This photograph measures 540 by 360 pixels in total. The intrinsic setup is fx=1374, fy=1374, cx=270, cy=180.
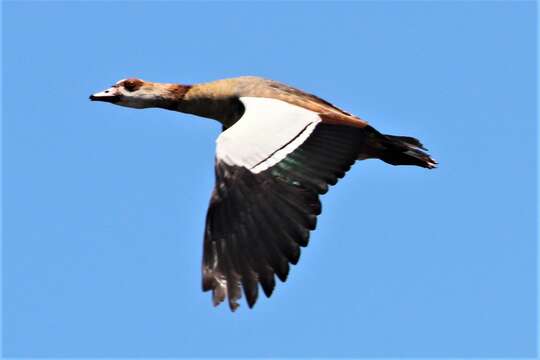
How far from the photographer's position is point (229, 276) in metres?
12.6

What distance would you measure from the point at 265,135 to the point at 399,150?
82.8 inches

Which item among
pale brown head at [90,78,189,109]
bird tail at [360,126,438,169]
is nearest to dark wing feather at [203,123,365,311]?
bird tail at [360,126,438,169]

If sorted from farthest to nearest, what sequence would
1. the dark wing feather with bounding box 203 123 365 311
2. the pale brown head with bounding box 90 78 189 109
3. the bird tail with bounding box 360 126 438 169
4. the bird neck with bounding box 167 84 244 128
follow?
1. the pale brown head with bounding box 90 78 189 109
2. the bird neck with bounding box 167 84 244 128
3. the bird tail with bounding box 360 126 438 169
4. the dark wing feather with bounding box 203 123 365 311

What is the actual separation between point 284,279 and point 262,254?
1.04ft

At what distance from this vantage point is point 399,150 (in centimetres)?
1495

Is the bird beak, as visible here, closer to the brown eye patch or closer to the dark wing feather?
the brown eye patch

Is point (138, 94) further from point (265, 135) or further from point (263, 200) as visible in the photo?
point (263, 200)

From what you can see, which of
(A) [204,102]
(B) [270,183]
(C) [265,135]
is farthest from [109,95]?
(B) [270,183]

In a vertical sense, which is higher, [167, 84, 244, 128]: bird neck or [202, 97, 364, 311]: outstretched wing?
[167, 84, 244, 128]: bird neck

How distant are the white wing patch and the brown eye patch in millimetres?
2317

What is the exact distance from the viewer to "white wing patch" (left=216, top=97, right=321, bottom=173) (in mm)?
13062

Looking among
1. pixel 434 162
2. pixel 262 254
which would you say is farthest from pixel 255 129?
pixel 434 162

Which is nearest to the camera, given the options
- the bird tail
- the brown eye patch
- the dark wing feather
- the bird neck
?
the dark wing feather

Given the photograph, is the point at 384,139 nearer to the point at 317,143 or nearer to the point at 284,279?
the point at 317,143
